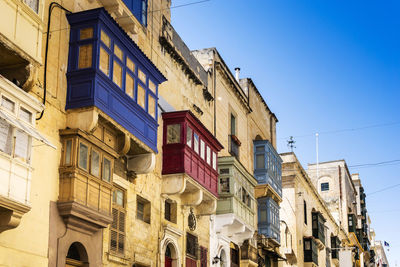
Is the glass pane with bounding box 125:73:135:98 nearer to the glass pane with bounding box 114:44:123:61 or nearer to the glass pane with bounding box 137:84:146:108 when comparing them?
the glass pane with bounding box 137:84:146:108

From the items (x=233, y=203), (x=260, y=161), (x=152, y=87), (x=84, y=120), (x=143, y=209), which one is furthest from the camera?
(x=260, y=161)

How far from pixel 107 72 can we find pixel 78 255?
4476 millimetres

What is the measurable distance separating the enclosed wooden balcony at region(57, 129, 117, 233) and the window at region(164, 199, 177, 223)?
5.31 meters

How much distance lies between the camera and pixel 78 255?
14734 millimetres

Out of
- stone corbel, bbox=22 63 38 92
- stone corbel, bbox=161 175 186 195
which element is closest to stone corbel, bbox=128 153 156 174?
stone corbel, bbox=161 175 186 195

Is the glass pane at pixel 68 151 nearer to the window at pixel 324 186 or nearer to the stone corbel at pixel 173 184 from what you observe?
the stone corbel at pixel 173 184

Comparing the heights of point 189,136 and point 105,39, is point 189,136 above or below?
below

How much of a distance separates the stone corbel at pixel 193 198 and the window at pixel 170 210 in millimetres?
650

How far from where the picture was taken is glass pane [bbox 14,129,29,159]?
38.3 ft

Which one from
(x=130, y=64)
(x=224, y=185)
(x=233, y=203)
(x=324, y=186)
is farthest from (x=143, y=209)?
(x=324, y=186)

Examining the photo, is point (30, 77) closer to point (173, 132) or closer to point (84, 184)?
point (84, 184)

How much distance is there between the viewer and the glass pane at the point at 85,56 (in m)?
14.6

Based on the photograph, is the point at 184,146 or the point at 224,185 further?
the point at 224,185

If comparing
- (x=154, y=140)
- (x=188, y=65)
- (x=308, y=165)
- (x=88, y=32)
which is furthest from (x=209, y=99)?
(x=308, y=165)
